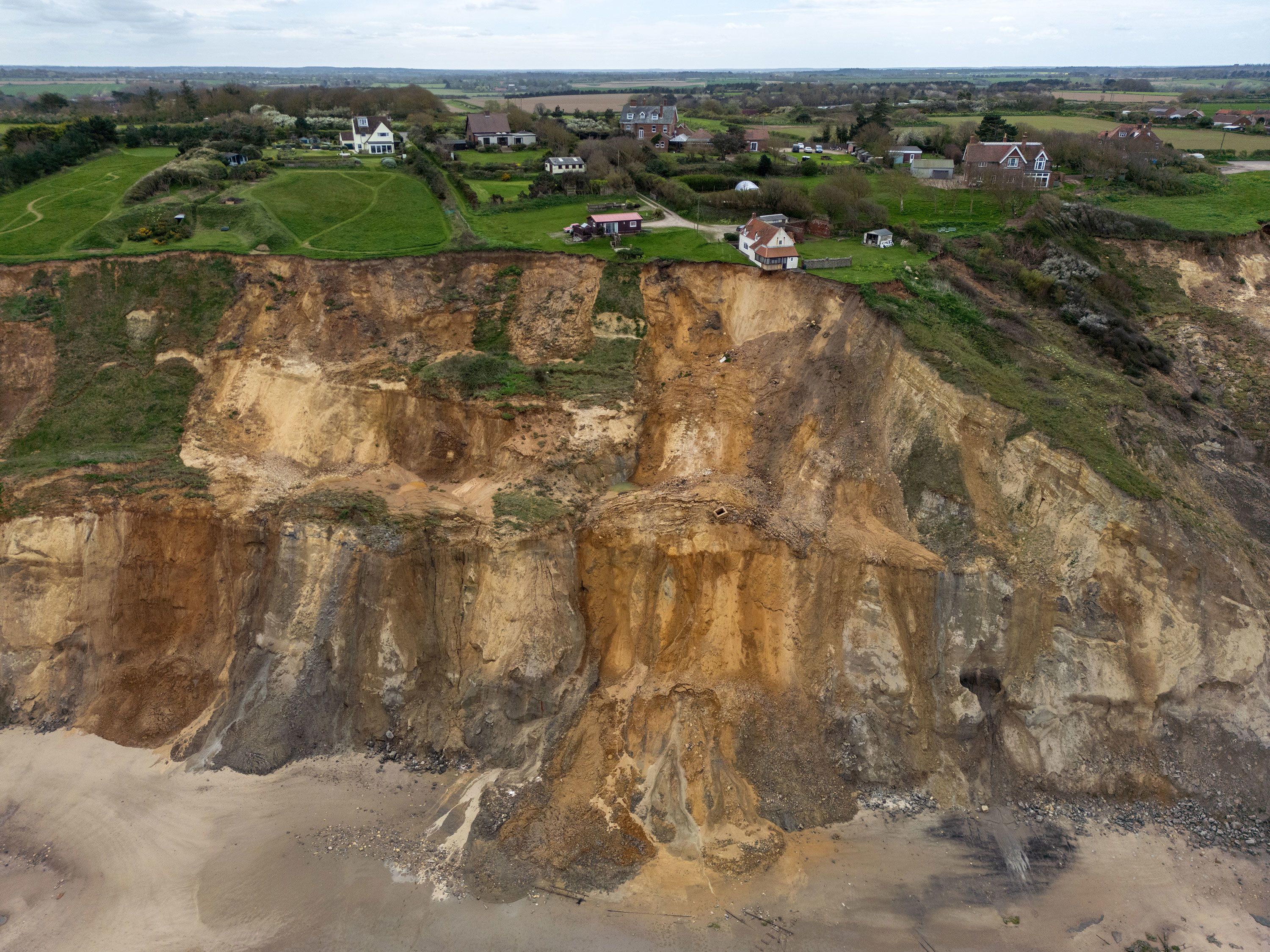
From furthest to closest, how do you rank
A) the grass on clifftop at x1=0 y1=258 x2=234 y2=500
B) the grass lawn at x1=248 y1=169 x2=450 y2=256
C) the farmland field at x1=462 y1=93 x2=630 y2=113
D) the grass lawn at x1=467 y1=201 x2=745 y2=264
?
the farmland field at x1=462 y1=93 x2=630 y2=113
the grass lawn at x1=248 y1=169 x2=450 y2=256
the grass lawn at x1=467 y1=201 x2=745 y2=264
the grass on clifftop at x1=0 y1=258 x2=234 y2=500

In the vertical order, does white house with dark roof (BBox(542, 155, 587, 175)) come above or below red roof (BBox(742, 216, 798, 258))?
above

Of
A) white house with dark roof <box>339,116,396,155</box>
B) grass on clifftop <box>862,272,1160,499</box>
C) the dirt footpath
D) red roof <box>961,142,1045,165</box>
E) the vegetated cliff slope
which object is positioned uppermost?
white house with dark roof <box>339,116,396,155</box>

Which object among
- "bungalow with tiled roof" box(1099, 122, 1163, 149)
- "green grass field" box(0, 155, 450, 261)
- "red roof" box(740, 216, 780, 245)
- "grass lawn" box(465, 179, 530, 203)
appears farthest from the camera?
"bungalow with tiled roof" box(1099, 122, 1163, 149)

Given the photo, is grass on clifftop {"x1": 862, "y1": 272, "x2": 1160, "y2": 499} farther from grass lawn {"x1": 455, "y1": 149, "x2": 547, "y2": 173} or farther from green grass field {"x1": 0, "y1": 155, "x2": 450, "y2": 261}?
grass lawn {"x1": 455, "y1": 149, "x2": 547, "y2": 173}

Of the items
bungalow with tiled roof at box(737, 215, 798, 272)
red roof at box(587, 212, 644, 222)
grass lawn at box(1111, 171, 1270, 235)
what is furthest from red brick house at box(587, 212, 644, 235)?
grass lawn at box(1111, 171, 1270, 235)

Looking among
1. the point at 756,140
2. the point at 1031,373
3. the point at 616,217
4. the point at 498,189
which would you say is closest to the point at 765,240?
the point at 616,217

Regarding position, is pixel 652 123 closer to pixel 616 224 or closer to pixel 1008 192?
pixel 616 224

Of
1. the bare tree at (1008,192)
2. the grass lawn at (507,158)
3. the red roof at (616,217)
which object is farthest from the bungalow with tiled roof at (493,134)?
the bare tree at (1008,192)

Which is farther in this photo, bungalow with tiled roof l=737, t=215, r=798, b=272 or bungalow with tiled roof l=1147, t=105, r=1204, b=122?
bungalow with tiled roof l=1147, t=105, r=1204, b=122
